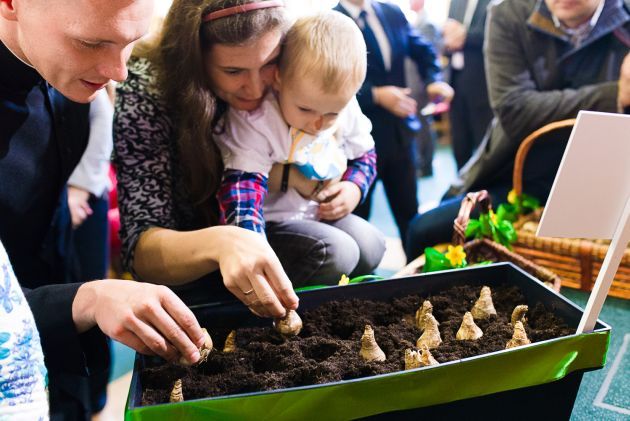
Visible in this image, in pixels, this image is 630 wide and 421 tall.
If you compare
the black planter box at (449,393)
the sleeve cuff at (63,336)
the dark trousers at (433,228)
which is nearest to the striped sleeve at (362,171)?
the dark trousers at (433,228)

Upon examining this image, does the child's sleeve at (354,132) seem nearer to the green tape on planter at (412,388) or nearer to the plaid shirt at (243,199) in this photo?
the plaid shirt at (243,199)

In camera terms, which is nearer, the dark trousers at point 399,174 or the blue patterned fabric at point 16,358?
the blue patterned fabric at point 16,358

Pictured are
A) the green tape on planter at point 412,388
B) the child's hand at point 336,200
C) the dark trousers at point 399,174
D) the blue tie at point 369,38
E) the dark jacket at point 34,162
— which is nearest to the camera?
the green tape on planter at point 412,388

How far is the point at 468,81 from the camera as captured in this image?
2844mm

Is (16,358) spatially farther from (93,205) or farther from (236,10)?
(93,205)

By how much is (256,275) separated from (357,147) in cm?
54

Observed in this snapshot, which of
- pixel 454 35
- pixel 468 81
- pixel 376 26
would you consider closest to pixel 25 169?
pixel 376 26

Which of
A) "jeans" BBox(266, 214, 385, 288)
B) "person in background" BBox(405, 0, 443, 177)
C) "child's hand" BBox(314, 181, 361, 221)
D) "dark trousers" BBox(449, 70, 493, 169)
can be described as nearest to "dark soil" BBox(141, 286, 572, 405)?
"jeans" BBox(266, 214, 385, 288)

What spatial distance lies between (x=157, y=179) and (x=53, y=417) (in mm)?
426

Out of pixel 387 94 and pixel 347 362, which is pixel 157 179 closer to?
pixel 347 362

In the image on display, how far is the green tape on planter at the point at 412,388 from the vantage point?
648 mm

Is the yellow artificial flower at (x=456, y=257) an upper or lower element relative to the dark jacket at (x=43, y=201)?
lower

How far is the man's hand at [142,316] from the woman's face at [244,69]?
44cm

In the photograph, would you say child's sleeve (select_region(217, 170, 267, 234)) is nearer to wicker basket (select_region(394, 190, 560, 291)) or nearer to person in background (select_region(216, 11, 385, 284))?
person in background (select_region(216, 11, 385, 284))
